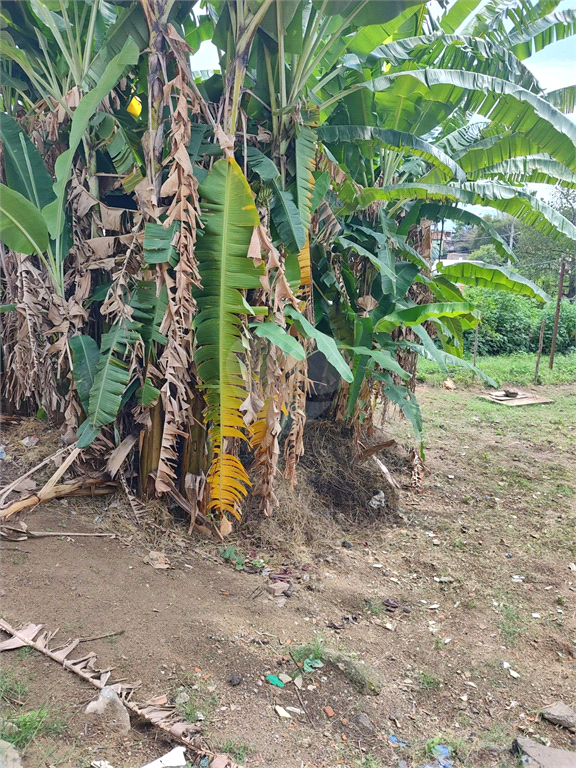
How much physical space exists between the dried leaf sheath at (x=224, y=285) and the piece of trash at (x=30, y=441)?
5.22 ft

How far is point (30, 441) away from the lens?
166 inches

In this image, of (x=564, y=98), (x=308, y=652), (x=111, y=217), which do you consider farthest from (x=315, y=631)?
(x=564, y=98)

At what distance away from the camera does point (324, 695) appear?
2566 millimetres

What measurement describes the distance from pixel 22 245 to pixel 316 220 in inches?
79.6

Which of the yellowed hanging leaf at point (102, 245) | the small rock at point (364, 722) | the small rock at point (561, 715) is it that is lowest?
the small rock at point (561, 715)

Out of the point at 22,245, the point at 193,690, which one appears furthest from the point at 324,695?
the point at 22,245

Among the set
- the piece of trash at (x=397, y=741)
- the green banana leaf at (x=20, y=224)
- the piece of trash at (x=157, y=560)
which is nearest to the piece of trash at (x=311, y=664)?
the piece of trash at (x=397, y=741)

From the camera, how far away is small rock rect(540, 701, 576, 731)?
8.72ft

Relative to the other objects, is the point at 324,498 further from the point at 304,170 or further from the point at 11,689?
the point at 11,689

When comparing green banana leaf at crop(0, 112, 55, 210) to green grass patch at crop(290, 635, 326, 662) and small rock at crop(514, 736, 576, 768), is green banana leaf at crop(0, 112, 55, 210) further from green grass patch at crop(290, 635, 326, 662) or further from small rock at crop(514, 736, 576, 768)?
small rock at crop(514, 736, 576, 768)

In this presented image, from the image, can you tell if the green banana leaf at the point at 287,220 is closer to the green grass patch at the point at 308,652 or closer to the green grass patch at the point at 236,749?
the green grass patch at the point at 308,652

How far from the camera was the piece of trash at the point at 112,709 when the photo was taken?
2041 millimetres

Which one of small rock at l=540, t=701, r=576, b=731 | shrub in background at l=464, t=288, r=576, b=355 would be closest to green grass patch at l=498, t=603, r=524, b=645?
small rock at l=540, t=701, r=576, b=731

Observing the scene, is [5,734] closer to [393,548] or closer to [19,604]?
[19,604]
